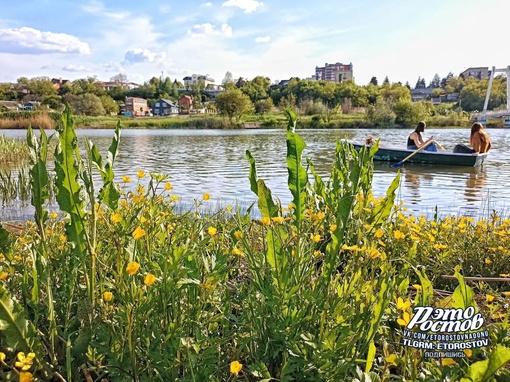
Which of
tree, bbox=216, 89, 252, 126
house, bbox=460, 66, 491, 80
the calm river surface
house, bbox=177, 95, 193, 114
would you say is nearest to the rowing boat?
the calm river surface

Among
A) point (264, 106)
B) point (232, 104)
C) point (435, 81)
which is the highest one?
point (435, 81)

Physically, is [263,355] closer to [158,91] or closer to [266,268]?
[266,268]

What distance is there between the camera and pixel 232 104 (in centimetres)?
6412

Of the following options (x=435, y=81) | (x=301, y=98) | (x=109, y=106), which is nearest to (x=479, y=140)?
(x=301, y=98)

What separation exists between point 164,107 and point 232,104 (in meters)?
54.4

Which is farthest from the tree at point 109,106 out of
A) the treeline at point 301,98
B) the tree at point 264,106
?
the tree at point 264,106

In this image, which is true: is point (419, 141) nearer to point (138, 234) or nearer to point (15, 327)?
point (138, 234)

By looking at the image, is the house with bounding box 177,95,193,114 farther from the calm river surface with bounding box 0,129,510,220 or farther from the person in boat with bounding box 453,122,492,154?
the person in boat with bounding box 453,122,492,154

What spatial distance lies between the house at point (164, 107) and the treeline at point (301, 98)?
8.72 m

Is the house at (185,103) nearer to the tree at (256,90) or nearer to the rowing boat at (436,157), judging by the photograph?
the tree at (256,90)

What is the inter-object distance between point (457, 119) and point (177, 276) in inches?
2429

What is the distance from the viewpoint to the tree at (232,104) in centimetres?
6412

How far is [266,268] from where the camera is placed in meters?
1.52

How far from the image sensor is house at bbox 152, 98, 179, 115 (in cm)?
11237
